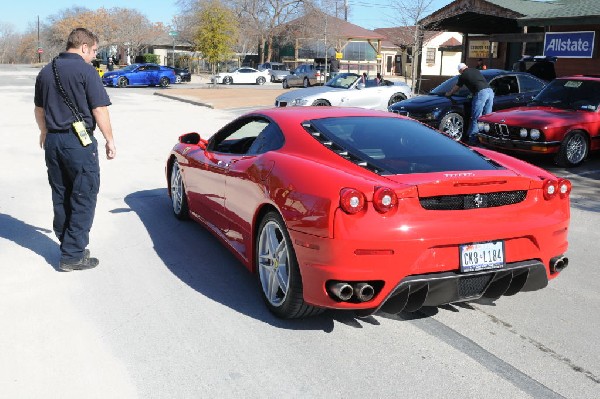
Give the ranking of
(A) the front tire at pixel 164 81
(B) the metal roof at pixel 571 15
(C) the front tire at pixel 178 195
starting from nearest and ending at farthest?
(C) the front tire at pixel 178 195 < (B) the metal roof at pixel 571 15 < (A) the front tire at pixel 164 81

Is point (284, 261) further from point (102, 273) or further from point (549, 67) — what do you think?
point (549, 67)

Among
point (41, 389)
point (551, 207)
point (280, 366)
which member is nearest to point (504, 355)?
point (551, 207)

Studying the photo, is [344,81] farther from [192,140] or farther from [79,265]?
[79,265]

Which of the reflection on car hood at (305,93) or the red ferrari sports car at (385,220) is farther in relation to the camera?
the reflection on car hood at (305,93)

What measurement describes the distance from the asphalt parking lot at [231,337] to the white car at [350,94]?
1195cm

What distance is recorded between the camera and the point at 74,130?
505 cm

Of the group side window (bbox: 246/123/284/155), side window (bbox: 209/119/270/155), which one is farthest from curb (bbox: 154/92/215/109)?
side window (bbox: 246/123/284/155)

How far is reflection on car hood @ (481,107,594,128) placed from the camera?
1036 cm

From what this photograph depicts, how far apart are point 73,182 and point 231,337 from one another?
208cm

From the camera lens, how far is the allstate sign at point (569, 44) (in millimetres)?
22312

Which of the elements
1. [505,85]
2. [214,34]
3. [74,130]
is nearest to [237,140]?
[74,130]

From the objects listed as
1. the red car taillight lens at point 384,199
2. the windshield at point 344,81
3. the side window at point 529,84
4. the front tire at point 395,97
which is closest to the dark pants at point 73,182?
the red car taillight lens at point 384,199

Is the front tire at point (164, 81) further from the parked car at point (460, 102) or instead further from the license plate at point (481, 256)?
the license plate at point (481, 256)

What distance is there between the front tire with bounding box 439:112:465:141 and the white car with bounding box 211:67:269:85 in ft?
109
